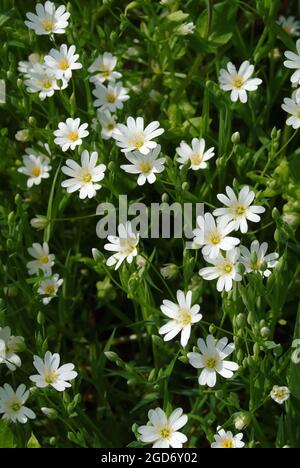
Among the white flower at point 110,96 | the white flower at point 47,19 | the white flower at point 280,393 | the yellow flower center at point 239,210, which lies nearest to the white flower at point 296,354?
the white flower at point 280,393

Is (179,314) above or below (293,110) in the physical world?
below

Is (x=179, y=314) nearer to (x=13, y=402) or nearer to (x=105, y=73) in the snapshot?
(x=13, y=402)

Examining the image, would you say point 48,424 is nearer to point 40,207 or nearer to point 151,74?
point 40,207

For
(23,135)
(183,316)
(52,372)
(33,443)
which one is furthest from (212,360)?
(23,135)

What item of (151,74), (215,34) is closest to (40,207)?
(151,74)

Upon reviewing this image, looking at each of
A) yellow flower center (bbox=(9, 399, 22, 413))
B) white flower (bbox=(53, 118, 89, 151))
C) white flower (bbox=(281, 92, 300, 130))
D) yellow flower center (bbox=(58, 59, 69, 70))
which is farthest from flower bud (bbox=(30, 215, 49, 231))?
white flower (bbox=(281, 92, 300, 130))

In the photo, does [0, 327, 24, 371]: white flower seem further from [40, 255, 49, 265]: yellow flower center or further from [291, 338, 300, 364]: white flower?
[291, 338, 300, 364]: white flower
